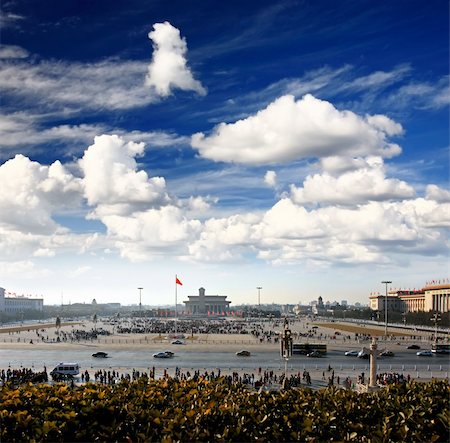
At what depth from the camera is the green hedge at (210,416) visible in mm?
20656

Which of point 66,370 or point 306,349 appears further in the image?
point 306,349

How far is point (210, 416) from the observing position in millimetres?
21344

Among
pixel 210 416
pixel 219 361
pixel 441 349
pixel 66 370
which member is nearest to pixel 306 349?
pixel 219 361

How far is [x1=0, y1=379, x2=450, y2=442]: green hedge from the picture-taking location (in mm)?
20656

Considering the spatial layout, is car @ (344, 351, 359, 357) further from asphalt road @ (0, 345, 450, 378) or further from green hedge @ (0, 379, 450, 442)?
green hedge @ (0, 379, 450, 442)

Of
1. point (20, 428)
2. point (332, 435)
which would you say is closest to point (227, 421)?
point (332, 435)

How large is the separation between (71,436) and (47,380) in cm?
2949

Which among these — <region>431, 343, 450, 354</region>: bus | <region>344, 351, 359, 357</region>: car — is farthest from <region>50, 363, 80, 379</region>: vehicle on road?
<region>431, 343, 450, 354</region>: bus

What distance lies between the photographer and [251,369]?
189 feet

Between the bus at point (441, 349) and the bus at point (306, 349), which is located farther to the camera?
the bus at point (441, 349)

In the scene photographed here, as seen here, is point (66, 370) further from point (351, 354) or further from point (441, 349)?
point (441, 349)

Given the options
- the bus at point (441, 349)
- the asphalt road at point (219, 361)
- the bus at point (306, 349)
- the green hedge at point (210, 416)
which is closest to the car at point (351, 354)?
the asphalt road at point (219, 361)

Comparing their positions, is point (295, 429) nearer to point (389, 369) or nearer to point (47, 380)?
point (47, 380)

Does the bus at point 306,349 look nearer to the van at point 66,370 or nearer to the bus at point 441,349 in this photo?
the bus at point 441,349
